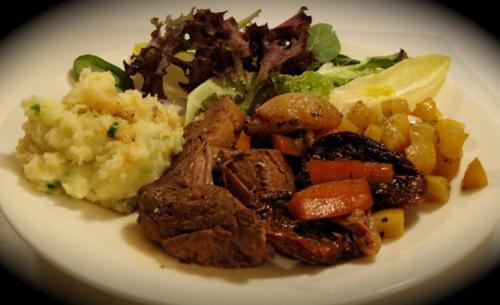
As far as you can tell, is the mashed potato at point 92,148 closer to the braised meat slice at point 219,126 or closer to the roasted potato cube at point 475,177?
the braised meat slice at point 219,126

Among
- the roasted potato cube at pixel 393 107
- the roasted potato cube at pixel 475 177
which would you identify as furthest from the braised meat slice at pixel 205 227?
the roasted potato cube at pixel 393 107

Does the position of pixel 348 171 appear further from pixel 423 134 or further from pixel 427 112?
pixel 427 112

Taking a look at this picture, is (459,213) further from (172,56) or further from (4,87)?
(4,87)

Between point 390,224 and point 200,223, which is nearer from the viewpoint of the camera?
point 200,223

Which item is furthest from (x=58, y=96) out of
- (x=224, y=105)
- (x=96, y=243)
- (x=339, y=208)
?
(x=339, y=208)

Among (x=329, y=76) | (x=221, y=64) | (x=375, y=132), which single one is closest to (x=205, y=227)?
(x=375, y=132)

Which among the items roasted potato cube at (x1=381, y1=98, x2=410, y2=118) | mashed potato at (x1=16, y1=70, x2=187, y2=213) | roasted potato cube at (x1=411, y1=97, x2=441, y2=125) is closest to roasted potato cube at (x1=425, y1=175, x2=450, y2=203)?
roasted potato cube at (x1=411, y1=97, x2=441, y2=125)
